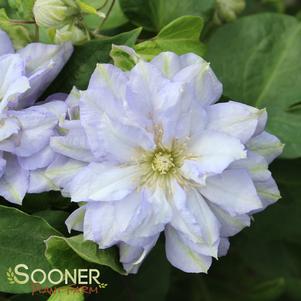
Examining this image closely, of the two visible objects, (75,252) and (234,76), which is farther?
(234,76)

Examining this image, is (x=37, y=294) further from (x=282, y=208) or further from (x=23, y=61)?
(x=282, y=208)

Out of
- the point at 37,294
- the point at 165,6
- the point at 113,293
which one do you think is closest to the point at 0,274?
the point at 37,294

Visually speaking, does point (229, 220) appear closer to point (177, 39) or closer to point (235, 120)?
point (235, 120)

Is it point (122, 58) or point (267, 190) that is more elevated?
point (122, 58)

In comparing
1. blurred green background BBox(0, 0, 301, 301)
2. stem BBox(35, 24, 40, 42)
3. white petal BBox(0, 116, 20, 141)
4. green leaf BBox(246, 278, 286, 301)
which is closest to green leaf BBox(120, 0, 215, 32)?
blurred green background BBox(0, 0, 301, 301)

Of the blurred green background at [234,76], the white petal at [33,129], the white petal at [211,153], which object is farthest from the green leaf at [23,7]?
the white petal at [211,153]

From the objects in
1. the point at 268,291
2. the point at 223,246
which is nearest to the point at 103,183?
the point at 223,246

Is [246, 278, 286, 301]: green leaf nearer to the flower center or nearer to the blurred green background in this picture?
the blurred green background
